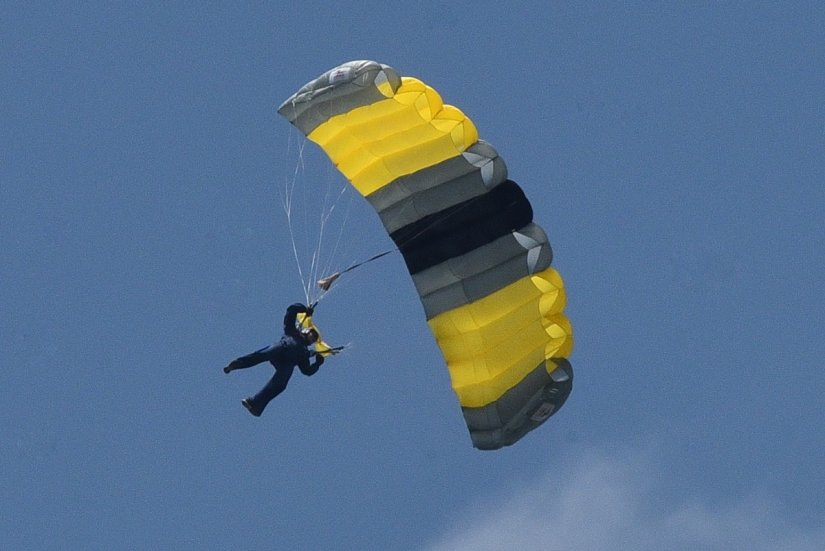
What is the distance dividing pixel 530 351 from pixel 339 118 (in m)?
4.16

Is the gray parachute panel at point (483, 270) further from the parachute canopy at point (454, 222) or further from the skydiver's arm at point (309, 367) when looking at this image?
the skydiver's arm at point (309, 367)

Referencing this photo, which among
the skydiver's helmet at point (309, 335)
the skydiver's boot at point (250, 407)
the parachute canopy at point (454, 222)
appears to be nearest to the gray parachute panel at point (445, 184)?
the parachute canopy at point (454, 222)

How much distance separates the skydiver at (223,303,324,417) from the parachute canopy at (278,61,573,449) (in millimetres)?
1710

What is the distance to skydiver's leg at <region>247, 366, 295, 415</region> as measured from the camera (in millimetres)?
26188

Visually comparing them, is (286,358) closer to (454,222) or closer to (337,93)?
(454,222)

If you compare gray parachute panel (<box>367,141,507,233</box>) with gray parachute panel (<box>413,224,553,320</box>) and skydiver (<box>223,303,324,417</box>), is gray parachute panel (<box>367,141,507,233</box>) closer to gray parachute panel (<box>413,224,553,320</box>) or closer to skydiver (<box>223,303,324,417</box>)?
gray parachute panel (<box>413,224,553,320</box>)

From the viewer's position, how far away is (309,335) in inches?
1045

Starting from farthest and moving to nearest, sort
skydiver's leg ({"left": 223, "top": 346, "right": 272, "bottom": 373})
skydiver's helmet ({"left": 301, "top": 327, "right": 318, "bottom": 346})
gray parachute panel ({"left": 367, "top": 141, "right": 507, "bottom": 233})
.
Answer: skydiver's helmet ({"left": 301, "top": 327, "right": 318, "bottom": 346})
gray parachute panel ({"left": 367, "top": 141, "right": 507, "bottom": 233})
skydiver's leg ({"left": 223, "top": 346, "right": 272, "bottom": 373})

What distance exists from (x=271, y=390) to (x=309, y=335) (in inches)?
36.5

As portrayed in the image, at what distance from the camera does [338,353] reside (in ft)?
86.6

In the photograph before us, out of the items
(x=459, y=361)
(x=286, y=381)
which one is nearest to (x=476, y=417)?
(x=459, y=361)

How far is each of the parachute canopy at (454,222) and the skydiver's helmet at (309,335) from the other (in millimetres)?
1631

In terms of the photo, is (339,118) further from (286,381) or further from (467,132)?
(286,381)

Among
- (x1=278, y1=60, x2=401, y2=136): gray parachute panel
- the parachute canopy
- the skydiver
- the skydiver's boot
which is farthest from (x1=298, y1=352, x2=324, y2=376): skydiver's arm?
(x1=278, y1=60, x2=401, y2=136): gray parachute panel
